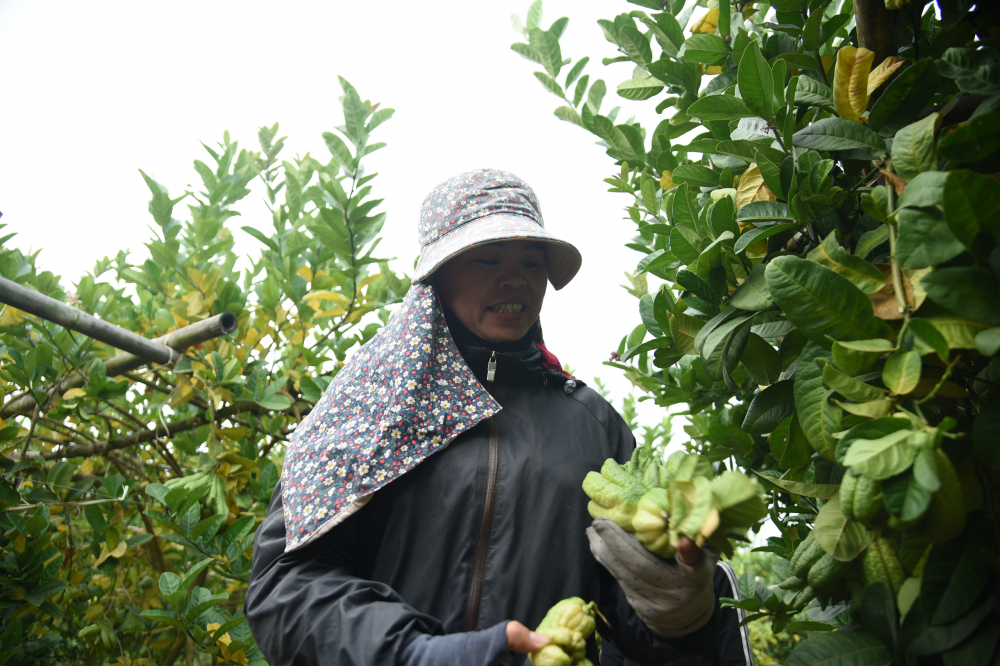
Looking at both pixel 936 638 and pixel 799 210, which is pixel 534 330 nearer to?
pixel 799 210

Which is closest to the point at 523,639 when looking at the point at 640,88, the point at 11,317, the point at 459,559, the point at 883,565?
the point at 459,559

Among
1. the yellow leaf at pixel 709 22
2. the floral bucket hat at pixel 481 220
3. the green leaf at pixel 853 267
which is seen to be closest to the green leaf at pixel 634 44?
the yellow leaf at pixel 709 22

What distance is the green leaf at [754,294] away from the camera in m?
0.87

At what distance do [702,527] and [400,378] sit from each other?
0.86m

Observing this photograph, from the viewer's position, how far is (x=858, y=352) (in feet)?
2.20

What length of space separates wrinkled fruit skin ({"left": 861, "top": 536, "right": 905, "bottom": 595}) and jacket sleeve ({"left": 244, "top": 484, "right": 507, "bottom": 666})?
58cm

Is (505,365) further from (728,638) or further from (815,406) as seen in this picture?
(728,638)

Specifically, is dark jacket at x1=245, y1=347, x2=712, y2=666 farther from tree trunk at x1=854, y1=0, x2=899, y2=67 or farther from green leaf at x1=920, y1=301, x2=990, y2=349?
Result: tree trunk at x1=854, y1=0, x2=899, y2=67

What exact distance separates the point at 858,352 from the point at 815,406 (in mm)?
122

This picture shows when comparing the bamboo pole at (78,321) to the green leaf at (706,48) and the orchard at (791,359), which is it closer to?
the orchard at (791,359)

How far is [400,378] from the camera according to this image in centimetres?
144

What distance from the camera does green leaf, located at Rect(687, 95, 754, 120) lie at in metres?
0.99

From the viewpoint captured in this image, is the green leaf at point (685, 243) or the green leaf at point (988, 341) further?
the green leaf at point (685, 243)

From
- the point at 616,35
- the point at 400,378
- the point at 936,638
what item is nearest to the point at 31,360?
the point at 400,378
